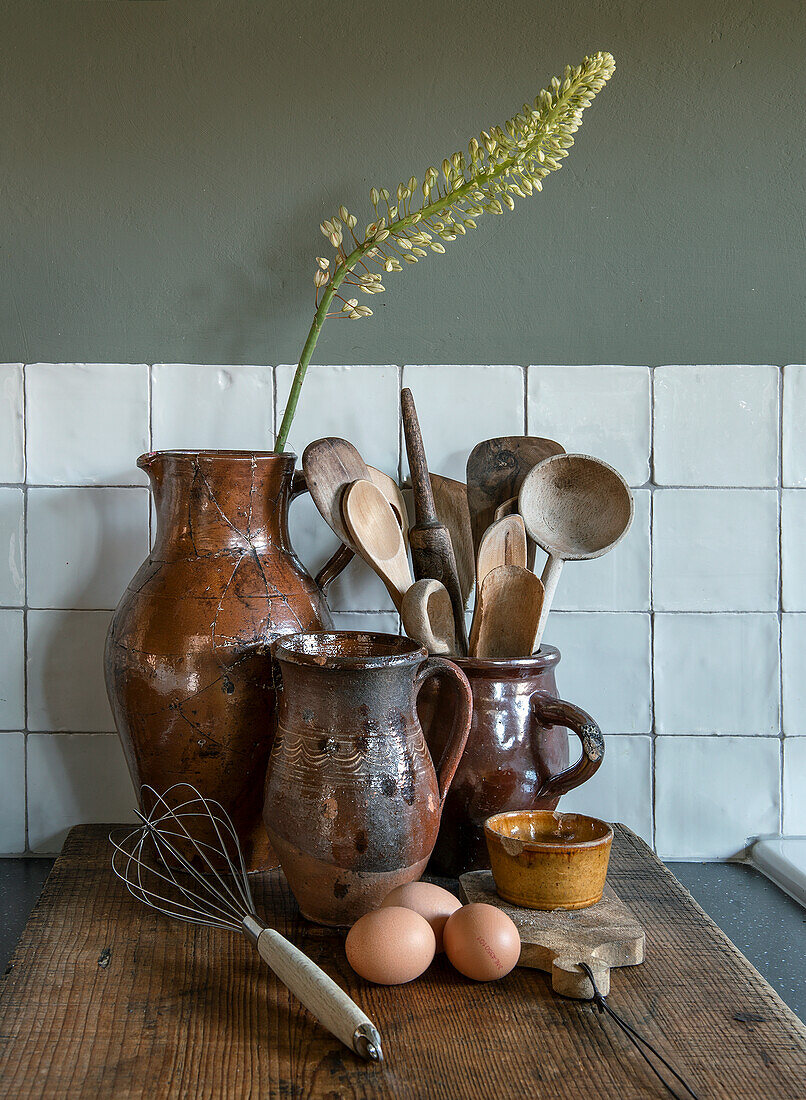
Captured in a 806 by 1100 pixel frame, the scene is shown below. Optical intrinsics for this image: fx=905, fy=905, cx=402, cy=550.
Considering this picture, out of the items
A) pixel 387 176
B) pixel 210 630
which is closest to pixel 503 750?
pixel 210 630

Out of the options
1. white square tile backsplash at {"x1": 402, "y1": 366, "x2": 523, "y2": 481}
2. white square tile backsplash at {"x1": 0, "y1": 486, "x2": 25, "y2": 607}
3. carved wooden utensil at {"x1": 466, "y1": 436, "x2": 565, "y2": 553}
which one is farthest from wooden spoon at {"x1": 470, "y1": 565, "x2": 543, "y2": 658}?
white square tile backsplash at {"x1": 0, "y1": 486, "x2": 25, "y2": 607}

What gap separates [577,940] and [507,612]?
0.29 meters

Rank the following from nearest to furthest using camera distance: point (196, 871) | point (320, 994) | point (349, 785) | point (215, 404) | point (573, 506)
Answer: point (320, 994) → point (349, 785) → point (196, 871) → point (573, 506) → point (215, 404)

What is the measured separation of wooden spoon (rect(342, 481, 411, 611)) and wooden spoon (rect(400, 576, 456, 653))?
3cm

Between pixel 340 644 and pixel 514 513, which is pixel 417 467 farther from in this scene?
pixel 340 644

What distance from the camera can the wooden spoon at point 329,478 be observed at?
854 mm

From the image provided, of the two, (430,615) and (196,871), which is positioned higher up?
(430,615)

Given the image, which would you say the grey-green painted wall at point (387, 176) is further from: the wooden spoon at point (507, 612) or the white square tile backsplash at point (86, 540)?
the wooden spoon at point (507, 612)

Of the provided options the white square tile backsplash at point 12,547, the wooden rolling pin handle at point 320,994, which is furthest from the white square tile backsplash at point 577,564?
the wooden rolling pin handle at point 320,994

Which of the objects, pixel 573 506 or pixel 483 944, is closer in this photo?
pixel 483 944

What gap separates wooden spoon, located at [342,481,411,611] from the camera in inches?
33.2

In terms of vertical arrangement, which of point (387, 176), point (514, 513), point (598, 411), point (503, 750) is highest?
point (387, 176)

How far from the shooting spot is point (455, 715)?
29.5 inches

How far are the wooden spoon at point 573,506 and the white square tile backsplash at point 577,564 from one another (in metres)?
0.12
